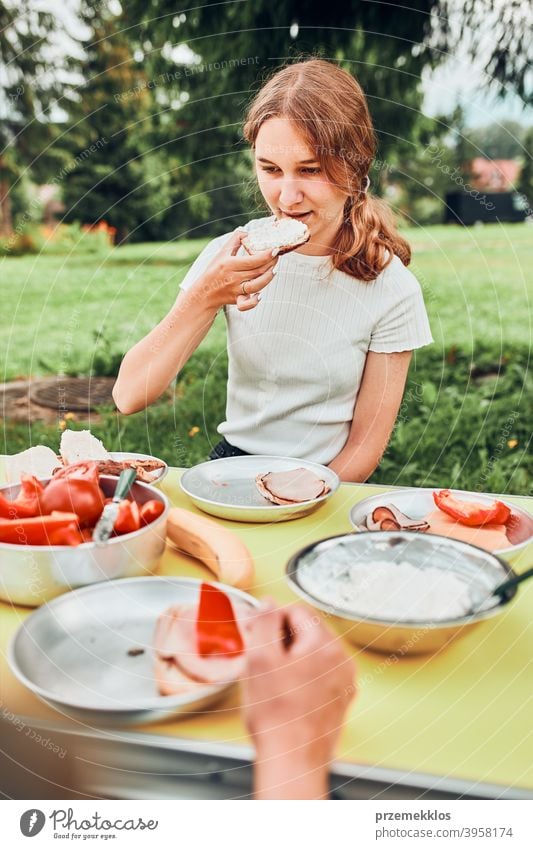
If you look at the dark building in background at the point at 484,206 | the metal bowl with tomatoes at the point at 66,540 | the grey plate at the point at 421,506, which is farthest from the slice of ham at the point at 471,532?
the dark building in background at the point at 484,206

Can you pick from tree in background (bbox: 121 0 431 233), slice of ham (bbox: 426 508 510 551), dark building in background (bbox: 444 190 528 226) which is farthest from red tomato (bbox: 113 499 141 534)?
dark building in background (bbox: 444 190 528 226)

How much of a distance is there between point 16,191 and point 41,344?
2.13 m

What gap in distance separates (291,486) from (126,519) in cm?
27

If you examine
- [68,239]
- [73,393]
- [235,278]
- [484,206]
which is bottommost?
[73,393]

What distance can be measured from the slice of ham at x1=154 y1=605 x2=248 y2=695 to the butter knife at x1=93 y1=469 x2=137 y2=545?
10 centimetres

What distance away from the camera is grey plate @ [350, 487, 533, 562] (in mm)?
817

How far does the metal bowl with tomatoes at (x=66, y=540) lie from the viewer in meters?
0.65

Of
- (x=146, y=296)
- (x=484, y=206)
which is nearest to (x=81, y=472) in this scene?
(x=146, y=296)

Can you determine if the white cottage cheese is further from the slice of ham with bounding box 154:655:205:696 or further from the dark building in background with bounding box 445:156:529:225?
the dark building in background with bounding box 445:156:529:225

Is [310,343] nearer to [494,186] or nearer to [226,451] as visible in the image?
[226,451]

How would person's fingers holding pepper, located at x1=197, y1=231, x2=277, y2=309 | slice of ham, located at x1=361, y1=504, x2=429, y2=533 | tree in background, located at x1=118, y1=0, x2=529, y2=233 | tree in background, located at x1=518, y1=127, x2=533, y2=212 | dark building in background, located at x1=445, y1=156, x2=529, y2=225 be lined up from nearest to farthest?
slice of ham, located at x1=361, y1=504, x2=429, y2=533 < person's fingers holding pepper, located at x1=197, y1=231, x2=277, y2=309 < tree in background, located at x1=118, y1=0, x2=529, y2=233 < tree in background, located at x1=518, y1=127, x2=533, y2=212 < dark building in background, located at x1=445, y1=156, x2=529, y2=225

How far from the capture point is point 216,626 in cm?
61
